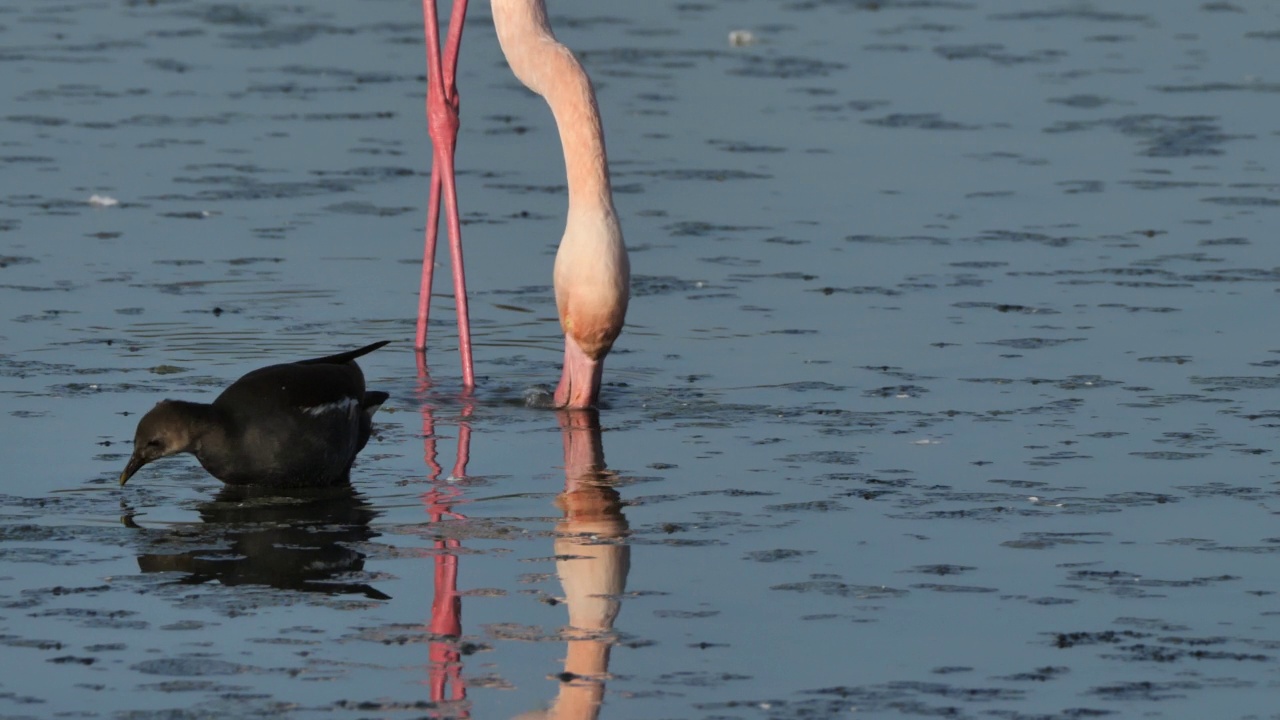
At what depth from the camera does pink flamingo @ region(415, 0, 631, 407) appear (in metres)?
7.61

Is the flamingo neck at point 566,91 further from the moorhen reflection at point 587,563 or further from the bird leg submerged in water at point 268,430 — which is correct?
the bird leg submerged in water at point 268,430

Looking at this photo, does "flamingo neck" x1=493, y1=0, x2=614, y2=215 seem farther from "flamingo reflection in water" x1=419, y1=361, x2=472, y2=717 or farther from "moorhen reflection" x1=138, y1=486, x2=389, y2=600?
"moorhen reflection" x1=138, y1=486, x2=389, y2=600

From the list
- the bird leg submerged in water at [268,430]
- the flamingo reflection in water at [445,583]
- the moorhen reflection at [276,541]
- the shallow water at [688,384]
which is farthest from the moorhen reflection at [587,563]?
the bird leg submerged in water at [268,430]

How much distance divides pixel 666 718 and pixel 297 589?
1330 mm

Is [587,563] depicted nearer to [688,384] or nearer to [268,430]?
[268,430]

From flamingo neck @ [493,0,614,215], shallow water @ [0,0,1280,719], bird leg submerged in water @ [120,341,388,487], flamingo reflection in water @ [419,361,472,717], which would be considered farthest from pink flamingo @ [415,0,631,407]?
bird leg submerged in water @ [120,341,388,487]

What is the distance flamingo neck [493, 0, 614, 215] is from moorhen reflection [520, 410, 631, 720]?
0.81 m

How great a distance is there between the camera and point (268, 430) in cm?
675

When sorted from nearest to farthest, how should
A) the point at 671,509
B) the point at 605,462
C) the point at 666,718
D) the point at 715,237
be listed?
1. the point at 666,718
2. the point at 671,509
3. the point at 605,462
4. the point at 715,237

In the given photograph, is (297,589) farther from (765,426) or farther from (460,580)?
(765,426)

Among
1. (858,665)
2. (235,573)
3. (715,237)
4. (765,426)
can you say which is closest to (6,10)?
(715,237)

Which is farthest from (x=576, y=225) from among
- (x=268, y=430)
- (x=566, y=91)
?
(x=268, y=430)

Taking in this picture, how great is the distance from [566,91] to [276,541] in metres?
2.28

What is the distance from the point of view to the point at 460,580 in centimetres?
600
